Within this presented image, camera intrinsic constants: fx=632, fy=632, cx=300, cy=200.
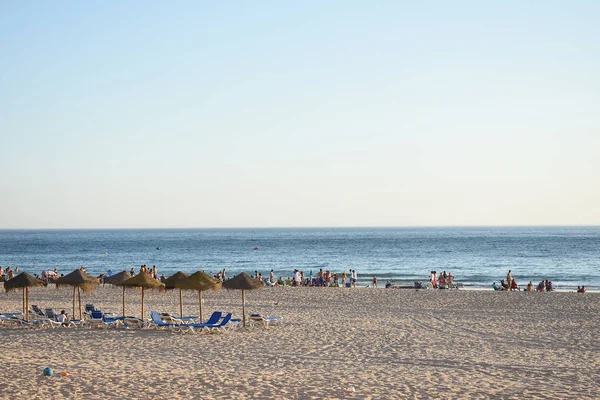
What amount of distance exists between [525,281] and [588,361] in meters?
33.9

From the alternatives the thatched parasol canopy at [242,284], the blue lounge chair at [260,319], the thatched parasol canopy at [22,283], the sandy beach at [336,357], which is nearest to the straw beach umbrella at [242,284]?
the thatched parasol canopy at [242,284]

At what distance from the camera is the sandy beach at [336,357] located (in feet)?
34.5

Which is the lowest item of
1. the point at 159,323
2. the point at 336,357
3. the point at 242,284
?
the point at 336,357

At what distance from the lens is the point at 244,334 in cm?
1695

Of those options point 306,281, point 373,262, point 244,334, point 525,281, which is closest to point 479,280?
point 525,281

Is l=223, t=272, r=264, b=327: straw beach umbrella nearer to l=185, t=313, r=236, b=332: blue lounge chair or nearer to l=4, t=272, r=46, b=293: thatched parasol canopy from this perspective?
l=185, t=313, r=236, b=332: blue lounge chair

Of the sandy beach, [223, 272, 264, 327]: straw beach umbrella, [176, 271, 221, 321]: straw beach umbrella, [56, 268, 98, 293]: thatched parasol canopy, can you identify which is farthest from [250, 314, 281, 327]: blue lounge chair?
[56, 268, 98, 293]: thatched parasol canopy

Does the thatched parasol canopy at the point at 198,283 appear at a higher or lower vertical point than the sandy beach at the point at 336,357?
higher

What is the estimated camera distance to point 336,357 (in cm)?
1352

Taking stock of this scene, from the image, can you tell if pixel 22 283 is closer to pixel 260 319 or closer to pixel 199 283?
pixel 199 283

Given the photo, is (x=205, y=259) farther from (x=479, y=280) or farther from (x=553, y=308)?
(x=553, y=308)

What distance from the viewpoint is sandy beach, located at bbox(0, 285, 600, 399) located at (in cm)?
1051

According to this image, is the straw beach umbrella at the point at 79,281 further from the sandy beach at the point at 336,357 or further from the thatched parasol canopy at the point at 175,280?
the thatched parasol canopy at the point at 175,280

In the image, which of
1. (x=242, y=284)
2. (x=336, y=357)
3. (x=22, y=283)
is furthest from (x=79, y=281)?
(x=336, y=357)
